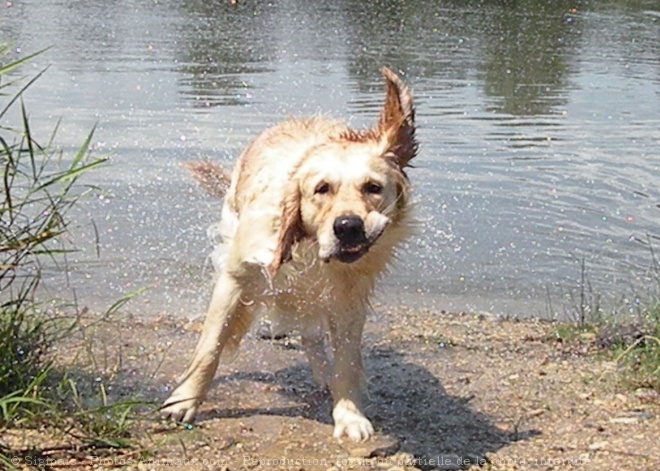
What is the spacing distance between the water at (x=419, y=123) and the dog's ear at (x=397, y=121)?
41cm

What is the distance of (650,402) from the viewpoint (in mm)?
4730

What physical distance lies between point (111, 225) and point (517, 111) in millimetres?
6628

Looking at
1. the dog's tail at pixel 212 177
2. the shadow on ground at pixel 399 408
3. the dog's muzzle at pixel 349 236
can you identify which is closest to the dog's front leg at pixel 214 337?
the shadow on ground at pixel 399 408

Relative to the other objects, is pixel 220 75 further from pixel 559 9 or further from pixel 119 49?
pixel 559 9

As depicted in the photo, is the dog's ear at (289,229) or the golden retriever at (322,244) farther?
the dog's ear at (289,229)

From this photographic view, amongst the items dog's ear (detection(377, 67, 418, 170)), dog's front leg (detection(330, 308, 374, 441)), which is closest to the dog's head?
dog's ear (detection(377, 67, 418, 170))

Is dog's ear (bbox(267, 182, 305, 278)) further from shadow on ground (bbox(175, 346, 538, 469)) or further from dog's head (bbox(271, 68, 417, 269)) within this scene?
shadow on ground (bbox(175, 346, 538, 469))

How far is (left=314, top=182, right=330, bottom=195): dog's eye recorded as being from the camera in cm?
432

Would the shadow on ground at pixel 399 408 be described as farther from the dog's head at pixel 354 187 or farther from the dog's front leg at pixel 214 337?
the dog's head at pixel 354 187

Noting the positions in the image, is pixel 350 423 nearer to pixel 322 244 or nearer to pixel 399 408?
pixel 399 408

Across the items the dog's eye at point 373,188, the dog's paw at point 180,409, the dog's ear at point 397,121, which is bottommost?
the dog's paw at point 180,409

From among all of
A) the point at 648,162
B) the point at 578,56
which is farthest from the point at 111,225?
the point at 578,56

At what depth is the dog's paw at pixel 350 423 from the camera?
4371 mm

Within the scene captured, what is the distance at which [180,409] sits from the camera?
14.3ft
